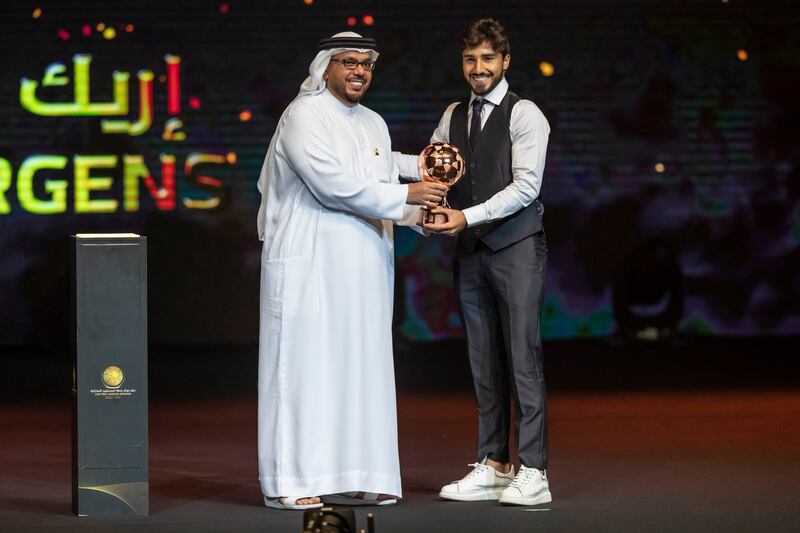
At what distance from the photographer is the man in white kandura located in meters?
4.50

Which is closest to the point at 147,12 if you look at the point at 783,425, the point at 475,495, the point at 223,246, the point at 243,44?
the point at 243,44

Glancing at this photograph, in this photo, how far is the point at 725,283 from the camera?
35.6 feet

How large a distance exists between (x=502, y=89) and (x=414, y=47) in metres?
5.98

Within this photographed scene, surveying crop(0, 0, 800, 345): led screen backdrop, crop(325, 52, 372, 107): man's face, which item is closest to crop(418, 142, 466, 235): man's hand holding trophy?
crop(325, 52, 372, 107): man's face

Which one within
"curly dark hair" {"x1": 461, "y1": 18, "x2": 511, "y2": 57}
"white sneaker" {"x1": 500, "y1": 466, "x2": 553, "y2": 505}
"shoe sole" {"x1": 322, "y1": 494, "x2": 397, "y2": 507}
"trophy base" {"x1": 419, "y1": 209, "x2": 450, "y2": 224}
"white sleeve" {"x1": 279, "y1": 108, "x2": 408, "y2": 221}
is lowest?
"shoe sole" {"x1": 322, "y1": 494, "x2": 397, "y2": 507}

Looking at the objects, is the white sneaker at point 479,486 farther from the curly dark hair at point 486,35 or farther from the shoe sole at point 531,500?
the curly dark hair at point 486,35

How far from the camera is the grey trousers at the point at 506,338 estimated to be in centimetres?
461

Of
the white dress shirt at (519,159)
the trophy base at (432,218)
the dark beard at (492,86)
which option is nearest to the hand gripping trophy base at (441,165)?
the trophy base at (432,218)

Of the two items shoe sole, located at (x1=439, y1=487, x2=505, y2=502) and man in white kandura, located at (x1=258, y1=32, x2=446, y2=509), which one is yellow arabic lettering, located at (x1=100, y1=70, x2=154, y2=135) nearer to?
man in white kandura, located at (x1=258, y1=32, x2=446, y2=509)

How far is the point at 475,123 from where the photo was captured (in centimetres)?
473

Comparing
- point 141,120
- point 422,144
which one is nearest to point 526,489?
point 422,144

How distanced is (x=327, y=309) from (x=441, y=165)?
590 millimetres

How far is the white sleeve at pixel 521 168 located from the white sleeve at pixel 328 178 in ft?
0.84

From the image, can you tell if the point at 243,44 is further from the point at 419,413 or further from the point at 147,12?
the point at 419,413
